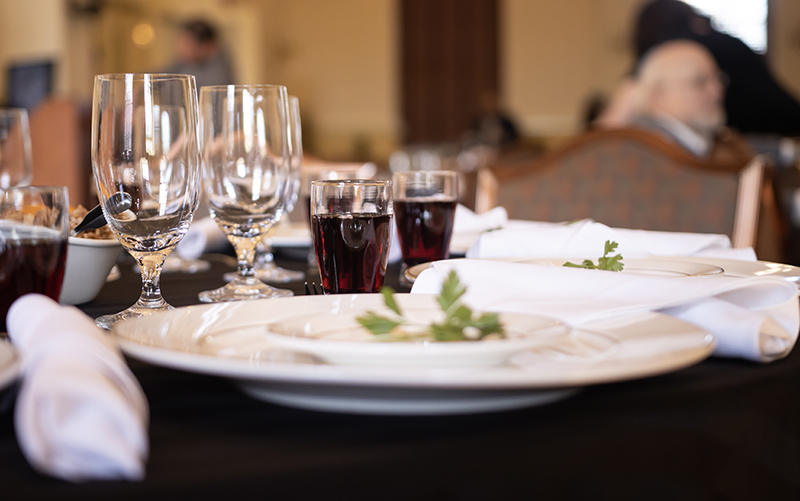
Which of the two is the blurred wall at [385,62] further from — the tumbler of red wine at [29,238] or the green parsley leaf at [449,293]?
the green parsley leaf at [449,293]

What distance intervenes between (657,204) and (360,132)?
32.3ft

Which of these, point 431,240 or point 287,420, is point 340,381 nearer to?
point 287,420

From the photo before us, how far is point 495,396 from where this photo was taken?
16.4 inches

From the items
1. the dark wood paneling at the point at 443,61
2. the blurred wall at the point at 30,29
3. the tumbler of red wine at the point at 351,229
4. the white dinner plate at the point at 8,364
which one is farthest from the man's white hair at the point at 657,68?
the dark wood paneling at the point at 443,61

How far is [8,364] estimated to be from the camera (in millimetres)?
420

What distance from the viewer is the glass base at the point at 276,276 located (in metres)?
1.04

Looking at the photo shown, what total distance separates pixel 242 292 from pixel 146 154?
0.67 feet

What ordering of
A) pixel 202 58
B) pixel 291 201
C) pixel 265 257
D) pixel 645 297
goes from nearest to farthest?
pixel 645 297
pixel 291 201
pixel 265 257
pixel 202 58

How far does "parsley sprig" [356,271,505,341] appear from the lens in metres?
0.44

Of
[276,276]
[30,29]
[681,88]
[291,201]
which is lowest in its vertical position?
[276,276]

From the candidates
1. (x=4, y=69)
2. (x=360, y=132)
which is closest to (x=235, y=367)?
(x=4, y=69)

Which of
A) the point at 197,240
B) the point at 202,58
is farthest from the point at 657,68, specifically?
the point at 202,58

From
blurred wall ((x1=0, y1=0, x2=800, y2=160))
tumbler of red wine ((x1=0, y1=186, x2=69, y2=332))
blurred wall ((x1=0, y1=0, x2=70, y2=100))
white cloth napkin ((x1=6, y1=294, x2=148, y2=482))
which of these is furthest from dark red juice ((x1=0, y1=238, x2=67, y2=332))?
blurred wall ((x1=0, y1=0, x2=800, y2=160))

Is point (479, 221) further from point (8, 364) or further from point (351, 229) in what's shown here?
point (8, 364)
